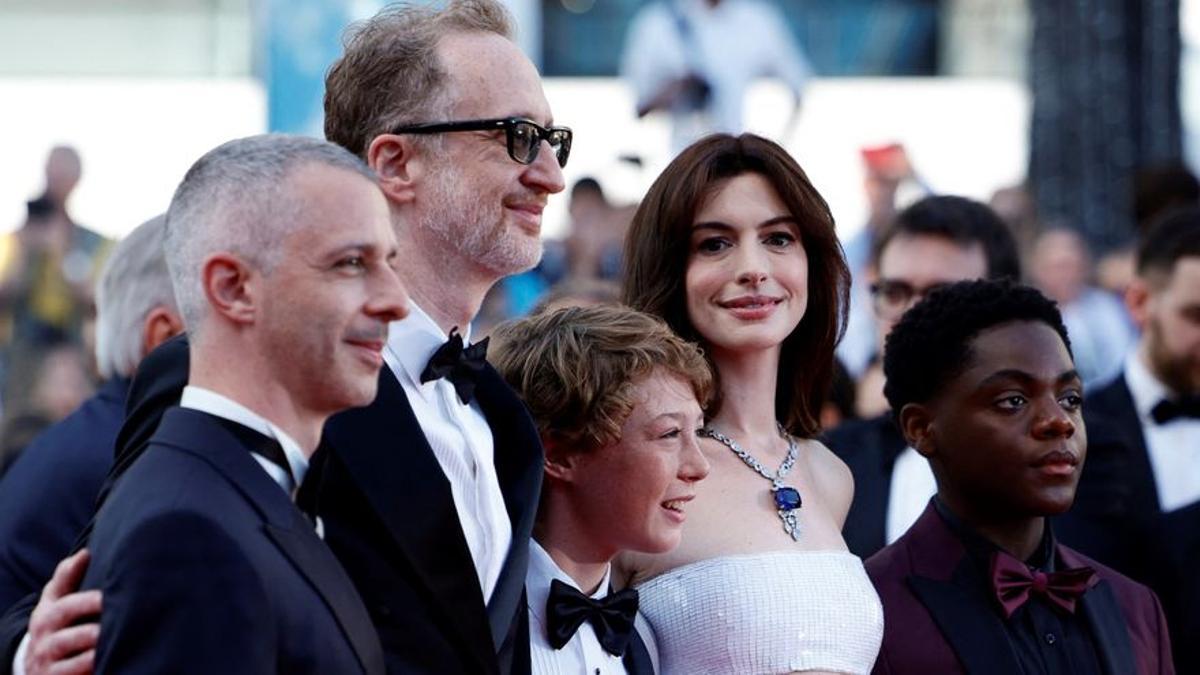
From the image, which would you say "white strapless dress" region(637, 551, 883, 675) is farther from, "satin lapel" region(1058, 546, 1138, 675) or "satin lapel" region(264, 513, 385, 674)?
"satin lapel" region(264, 513, 385, 674)

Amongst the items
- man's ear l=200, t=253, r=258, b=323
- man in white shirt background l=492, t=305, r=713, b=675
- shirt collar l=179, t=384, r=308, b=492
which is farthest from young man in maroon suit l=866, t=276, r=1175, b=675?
man's ear l=200, t=253, r=258, b=323

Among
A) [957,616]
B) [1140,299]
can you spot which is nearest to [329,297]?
[957,616]

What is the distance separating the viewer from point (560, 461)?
3.96m

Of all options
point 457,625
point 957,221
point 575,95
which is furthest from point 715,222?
point 575,95

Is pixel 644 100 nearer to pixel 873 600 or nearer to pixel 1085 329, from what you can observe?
A: pixel 1085 329

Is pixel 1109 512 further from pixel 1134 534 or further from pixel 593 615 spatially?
pixel 593 615

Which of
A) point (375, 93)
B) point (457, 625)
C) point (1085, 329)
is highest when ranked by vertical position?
point (375, 93)

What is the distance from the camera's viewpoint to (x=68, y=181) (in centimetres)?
1010

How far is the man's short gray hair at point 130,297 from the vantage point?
4.79m

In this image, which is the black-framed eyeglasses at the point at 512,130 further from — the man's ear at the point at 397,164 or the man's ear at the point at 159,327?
the man's ear at the point at 159,327

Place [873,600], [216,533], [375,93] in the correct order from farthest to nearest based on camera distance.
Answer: [873,600], [375,93], [216,533]

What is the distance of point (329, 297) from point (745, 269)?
1.56m

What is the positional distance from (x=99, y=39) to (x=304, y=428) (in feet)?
32.6

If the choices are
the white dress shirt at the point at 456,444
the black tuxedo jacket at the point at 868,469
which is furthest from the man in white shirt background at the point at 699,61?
the white dress shirt at the point at 456,444
